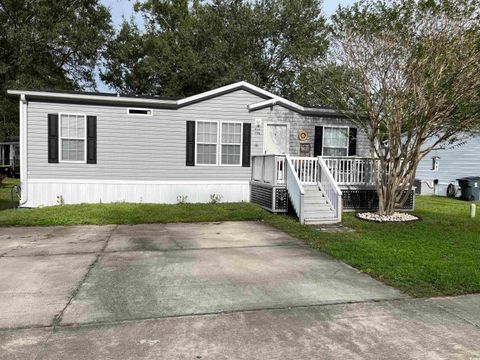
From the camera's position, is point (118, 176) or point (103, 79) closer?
point (118, 176)

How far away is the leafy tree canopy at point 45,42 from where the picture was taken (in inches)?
828

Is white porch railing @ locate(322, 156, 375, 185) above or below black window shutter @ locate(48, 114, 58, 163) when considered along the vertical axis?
below

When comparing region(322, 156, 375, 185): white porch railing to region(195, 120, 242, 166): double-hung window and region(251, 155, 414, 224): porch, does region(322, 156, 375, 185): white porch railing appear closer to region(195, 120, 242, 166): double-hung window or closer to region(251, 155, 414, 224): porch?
region(251, 155, 414, 224): porch

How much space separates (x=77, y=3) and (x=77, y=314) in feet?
79.1

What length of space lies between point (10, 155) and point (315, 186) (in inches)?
1222

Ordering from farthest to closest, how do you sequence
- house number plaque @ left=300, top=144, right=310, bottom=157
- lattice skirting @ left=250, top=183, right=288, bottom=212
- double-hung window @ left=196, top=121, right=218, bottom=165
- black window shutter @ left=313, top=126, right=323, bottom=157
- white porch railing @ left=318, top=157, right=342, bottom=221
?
black window shutter @ left=313, top=126, right=323, bottom=157, house number plaque @ left=300, top=144, right=310, bottom=157, double-hung window @ left=196, top=121, right=218, bottom=165, lattice skirting @ left=250, top=183, right=288, bottom=212, white porch railing @ left=318, top=157, right=342, bottom=221

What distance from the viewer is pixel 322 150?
13.1 m

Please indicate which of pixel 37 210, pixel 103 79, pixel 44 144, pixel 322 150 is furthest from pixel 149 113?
pixel 103 79

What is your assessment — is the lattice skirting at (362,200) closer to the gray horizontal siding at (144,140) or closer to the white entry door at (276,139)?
the white entry door at (276,139)

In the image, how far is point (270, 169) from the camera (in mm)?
10805

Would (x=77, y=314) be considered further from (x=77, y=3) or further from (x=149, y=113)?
(x=77, y=3)

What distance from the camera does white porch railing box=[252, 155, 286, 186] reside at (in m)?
10.4

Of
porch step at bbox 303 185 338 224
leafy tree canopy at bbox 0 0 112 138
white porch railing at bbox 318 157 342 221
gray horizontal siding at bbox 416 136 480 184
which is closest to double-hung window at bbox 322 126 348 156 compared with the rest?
white porch railing at bbox 318 157 342 221

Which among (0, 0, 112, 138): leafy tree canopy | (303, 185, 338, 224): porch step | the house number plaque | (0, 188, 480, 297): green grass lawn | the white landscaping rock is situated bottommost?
(0, 188, 480, 297): green grass lawn
